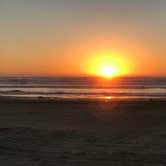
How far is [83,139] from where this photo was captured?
37.5ft

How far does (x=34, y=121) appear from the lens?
1597 centimetres

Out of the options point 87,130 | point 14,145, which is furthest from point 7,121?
point 14,145

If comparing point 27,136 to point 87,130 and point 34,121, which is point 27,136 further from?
point 34,121

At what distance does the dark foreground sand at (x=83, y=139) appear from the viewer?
8719mm

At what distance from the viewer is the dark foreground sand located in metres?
8.72

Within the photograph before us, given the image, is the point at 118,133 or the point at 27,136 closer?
the point at 27,136

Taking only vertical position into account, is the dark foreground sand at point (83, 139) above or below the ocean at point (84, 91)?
below

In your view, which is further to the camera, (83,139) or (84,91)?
(84,91)

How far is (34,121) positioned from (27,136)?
4.28 metres

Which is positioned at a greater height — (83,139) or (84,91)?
(84,91)

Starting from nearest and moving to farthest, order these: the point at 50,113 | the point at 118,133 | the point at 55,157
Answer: the point at 55,157, the point at 118,133, the point at 50,113

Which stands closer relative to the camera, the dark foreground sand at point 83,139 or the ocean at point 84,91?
the dark foreground sand at point 83,139

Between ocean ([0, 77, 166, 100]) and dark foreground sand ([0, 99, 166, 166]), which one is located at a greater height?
ocean ([0, 77, 166, 100])

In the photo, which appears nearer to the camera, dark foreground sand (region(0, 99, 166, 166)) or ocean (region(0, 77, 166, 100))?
dark foreground sand (region(0, 99, 166, 166))
